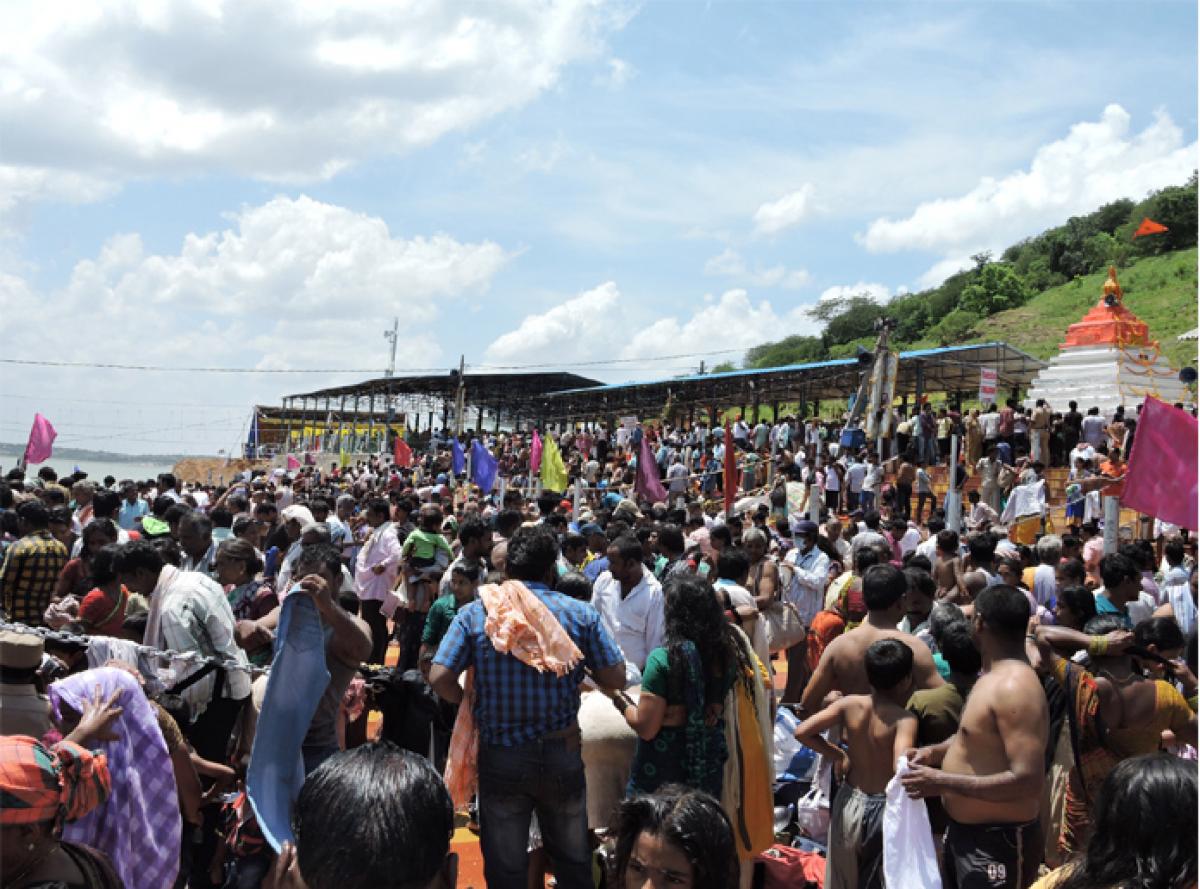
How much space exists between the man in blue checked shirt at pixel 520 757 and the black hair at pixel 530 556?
282 mm

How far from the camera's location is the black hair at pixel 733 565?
6.12 metres

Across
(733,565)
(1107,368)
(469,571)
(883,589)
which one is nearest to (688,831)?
(883,589)

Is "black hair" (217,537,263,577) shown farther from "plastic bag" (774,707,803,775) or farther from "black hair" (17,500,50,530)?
"plastic bag" (774,707,803,775)

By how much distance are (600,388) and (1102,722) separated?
32606mm

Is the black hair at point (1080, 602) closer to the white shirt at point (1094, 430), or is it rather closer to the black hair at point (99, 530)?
the black hair at point (99, 530)

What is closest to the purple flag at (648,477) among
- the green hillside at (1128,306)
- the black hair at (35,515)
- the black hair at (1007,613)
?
the black hair at (35,515)

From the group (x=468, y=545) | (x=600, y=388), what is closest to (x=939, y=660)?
(x=468, y=545)

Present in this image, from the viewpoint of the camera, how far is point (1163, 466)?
20.9 feet

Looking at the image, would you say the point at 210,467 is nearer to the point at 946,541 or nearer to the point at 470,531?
the point at 470,531

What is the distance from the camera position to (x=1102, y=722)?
4.40 meters

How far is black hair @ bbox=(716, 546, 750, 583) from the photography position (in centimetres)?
612

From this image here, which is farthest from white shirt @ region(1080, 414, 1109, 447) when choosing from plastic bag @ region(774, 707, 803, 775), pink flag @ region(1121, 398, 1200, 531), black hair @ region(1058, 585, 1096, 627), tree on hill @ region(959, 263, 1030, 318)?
tree on hill @ region(959, 263, 1030, 318)

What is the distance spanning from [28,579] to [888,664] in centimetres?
514

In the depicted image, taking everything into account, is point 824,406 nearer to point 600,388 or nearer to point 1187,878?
point 600,388
